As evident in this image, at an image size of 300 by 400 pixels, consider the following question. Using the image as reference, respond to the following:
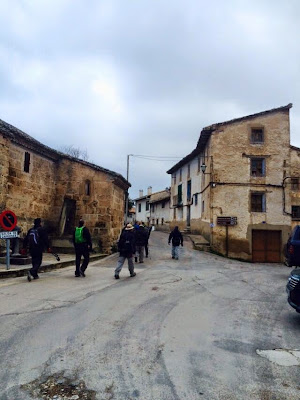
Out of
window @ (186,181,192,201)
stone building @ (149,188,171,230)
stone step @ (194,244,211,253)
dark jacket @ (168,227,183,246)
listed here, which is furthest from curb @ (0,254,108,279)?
stone building @ (149,188,171,230)

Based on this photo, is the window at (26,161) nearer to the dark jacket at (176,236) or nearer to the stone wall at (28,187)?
the stone wall at (28,187)

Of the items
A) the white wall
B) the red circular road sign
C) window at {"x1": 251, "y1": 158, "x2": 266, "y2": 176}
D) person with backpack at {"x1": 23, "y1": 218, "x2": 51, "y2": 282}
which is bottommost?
person with backpack at {"x1": 23, "y1": 218, "x2": 51, "y2": 282}

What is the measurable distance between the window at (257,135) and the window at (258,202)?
11.5 feet

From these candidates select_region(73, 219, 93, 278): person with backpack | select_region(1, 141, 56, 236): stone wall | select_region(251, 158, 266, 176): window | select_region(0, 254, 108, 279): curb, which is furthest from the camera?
select_region(251, 158, 266, 176): window

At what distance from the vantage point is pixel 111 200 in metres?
14.6

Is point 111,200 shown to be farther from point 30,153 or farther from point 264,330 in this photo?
point 264,330

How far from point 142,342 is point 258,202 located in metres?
18.5

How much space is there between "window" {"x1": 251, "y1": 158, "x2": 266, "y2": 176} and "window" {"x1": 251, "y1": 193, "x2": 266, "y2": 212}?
134 centimetres

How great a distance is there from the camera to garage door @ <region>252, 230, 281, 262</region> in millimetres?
20969

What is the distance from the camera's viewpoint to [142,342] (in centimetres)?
436

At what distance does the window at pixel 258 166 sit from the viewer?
847 inches

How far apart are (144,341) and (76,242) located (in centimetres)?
550

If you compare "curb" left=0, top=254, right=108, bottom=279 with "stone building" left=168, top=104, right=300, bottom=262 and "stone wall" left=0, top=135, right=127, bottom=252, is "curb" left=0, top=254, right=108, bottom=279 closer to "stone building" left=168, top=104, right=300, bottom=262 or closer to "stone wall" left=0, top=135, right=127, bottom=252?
"stone wall" left=0, top=135, right=127, bottom=252

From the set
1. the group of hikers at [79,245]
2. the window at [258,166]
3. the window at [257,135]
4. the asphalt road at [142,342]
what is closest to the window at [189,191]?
the window at [258,166]
